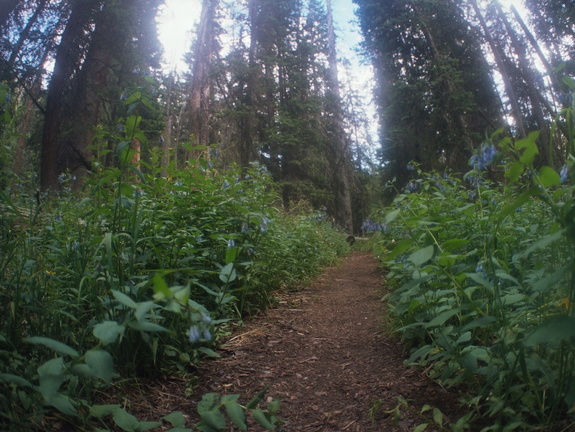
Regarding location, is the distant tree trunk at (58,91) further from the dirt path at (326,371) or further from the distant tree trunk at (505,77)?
the distant tree trunk at (505,77)

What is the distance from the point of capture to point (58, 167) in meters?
8.86

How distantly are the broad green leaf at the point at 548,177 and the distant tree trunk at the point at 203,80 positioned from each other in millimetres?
8643

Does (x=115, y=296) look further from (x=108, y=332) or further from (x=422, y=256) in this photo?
(x=422, y=256)

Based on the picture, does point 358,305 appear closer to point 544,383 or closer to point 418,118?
point 544,383

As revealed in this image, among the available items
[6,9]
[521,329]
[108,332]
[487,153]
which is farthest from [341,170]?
[108,332]

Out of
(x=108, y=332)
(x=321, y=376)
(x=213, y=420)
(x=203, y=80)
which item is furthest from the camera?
(x=203, y=80)

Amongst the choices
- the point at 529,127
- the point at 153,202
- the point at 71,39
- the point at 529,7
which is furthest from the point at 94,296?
the point at 529,7

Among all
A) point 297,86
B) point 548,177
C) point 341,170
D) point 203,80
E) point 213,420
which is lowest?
point 213,420

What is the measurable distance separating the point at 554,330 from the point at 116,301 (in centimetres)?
157

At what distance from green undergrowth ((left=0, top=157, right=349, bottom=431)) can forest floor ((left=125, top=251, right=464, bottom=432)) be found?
0.50ft

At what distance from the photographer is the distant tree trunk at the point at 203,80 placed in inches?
395

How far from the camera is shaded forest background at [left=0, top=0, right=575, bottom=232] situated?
898 cm

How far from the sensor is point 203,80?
10.5m

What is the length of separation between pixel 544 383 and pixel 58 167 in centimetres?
965
